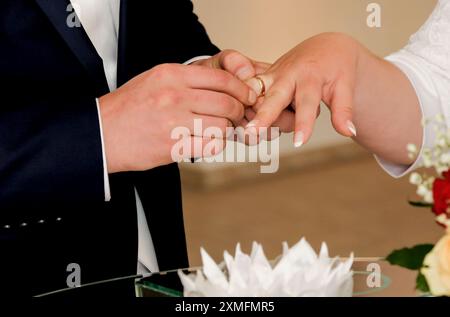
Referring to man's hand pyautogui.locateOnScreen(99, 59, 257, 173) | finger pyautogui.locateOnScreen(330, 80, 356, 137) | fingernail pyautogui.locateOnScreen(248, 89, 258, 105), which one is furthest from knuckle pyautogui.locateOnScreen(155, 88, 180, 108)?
finger pyautogui.locateOnScreen(330, 80, 356, 137)

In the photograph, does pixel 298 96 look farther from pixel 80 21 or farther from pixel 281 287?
pixel 281 287

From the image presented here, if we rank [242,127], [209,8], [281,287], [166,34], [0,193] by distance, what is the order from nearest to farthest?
[281,287]
[0,193]
[242,127]
[166,34]
[209,8]

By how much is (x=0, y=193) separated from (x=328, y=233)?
3702mm

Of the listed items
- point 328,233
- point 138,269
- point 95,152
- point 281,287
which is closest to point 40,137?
point 95,152

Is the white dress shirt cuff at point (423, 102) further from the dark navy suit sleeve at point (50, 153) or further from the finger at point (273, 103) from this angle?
the dark navy suit sleeve at point (50, 153)

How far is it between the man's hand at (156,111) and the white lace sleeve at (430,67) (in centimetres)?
50

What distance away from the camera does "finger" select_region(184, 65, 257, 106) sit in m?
1.70

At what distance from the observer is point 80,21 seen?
171 centimetres

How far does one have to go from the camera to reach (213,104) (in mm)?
1725

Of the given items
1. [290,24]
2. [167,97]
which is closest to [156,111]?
[167,97]

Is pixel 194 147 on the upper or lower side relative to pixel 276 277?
upper

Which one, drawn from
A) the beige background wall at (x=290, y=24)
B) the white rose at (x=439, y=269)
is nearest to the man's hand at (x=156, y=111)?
the white rose at (x=439, y=269)

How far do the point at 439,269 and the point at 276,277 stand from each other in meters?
0.21

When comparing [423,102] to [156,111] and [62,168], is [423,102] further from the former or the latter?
[62,168]
